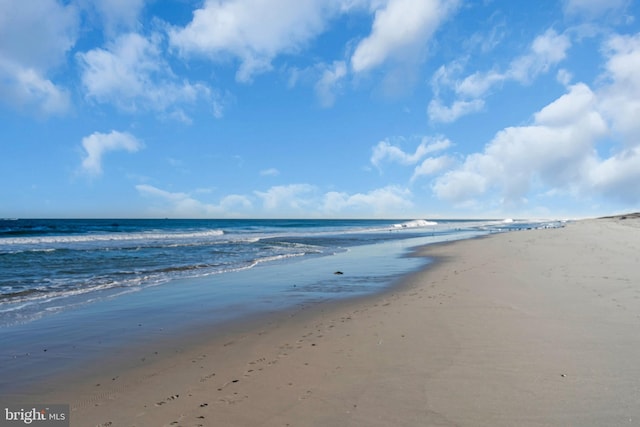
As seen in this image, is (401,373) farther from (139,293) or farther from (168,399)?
(139,293)

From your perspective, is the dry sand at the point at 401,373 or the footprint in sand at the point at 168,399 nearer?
the dry sand at the point at 401,373

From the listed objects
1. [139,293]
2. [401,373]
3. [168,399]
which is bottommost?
[139,293]

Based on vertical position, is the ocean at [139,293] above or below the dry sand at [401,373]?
below

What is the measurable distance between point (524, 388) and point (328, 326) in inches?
156

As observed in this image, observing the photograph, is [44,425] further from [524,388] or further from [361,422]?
[524,388]

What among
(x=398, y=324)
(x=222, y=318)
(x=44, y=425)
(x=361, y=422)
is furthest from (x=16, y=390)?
(x=398, y=324)

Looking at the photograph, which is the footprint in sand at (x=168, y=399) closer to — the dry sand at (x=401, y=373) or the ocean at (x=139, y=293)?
the dry sand at (x=401, y=373)

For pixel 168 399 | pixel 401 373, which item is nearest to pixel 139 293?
A: pixel 168 399

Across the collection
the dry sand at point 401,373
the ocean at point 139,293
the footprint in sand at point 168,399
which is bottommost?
the ocean at point 139,293

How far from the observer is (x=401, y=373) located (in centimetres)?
480

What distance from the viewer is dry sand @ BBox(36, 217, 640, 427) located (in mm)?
3818

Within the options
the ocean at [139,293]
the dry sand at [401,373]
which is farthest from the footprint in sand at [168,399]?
the ocean at [139,293]

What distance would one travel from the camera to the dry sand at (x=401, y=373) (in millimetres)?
3818

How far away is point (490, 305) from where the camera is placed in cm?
852
